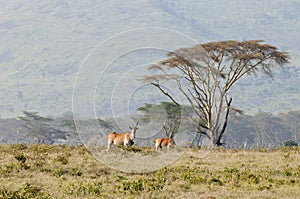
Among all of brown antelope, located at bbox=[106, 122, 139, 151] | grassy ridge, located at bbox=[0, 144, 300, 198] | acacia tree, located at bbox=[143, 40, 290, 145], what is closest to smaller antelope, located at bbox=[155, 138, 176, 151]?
brown antelope, located at bbox=[106, 122, 139, 151]

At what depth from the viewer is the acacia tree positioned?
35.5 m

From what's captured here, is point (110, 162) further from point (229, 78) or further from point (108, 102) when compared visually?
point (229, 78)

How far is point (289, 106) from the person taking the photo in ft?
633

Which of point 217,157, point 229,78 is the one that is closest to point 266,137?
point 229,78

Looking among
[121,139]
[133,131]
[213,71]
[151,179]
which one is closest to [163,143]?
[133,131]

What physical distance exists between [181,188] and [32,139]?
76.3 meters

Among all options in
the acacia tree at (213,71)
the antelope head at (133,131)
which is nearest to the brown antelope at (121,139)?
the antelope head at (133,131)

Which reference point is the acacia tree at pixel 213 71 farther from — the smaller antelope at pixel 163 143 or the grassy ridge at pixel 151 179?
the grassy ridge at pixel 151 179

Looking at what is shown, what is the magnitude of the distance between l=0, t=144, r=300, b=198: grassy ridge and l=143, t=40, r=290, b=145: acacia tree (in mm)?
13472

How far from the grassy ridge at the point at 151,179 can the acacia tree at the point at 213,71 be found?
13.5 metres

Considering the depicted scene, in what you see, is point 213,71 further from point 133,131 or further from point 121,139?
point 133,131

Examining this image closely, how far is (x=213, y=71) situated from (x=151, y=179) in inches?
805

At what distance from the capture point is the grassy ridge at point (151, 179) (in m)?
14.3

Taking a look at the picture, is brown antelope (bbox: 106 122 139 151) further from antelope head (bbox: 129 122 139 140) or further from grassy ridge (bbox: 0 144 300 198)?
grassy ridge (bbox: 0 144 300 198)
